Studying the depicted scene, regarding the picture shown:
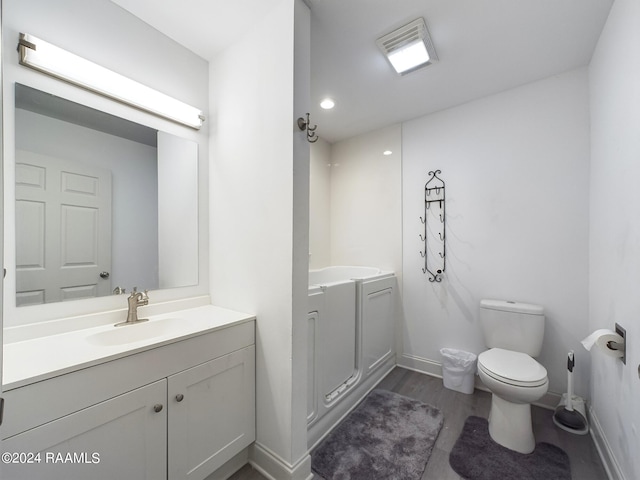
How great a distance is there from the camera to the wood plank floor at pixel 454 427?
5.01 feet

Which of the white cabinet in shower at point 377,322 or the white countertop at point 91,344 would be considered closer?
the white countertop at point 91,344

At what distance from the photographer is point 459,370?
2.29m

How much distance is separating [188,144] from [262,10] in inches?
35.2

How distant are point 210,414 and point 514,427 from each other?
1740 mm

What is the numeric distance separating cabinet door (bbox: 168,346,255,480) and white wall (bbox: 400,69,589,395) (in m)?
1.75

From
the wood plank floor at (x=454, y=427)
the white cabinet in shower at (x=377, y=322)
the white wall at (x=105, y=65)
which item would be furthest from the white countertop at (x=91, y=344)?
the white cabinet in shower at (x=377, y=322)

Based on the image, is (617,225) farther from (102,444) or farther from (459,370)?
(102,444)

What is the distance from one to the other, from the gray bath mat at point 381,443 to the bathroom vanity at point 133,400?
0.50 metres

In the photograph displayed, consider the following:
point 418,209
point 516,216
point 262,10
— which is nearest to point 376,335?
point 418,209

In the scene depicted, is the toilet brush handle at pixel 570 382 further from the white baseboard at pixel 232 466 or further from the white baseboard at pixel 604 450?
the white baseboard at pixel 232 466

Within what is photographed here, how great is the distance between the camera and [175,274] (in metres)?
1.80

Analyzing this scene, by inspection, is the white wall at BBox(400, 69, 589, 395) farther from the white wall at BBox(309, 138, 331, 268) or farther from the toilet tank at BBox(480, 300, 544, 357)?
the white wall at BBox(309, 138, 331, 268)

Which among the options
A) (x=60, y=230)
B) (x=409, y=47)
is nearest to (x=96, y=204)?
(x=60, y=230)

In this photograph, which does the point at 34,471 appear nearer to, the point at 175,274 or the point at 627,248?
the point at 175,274
